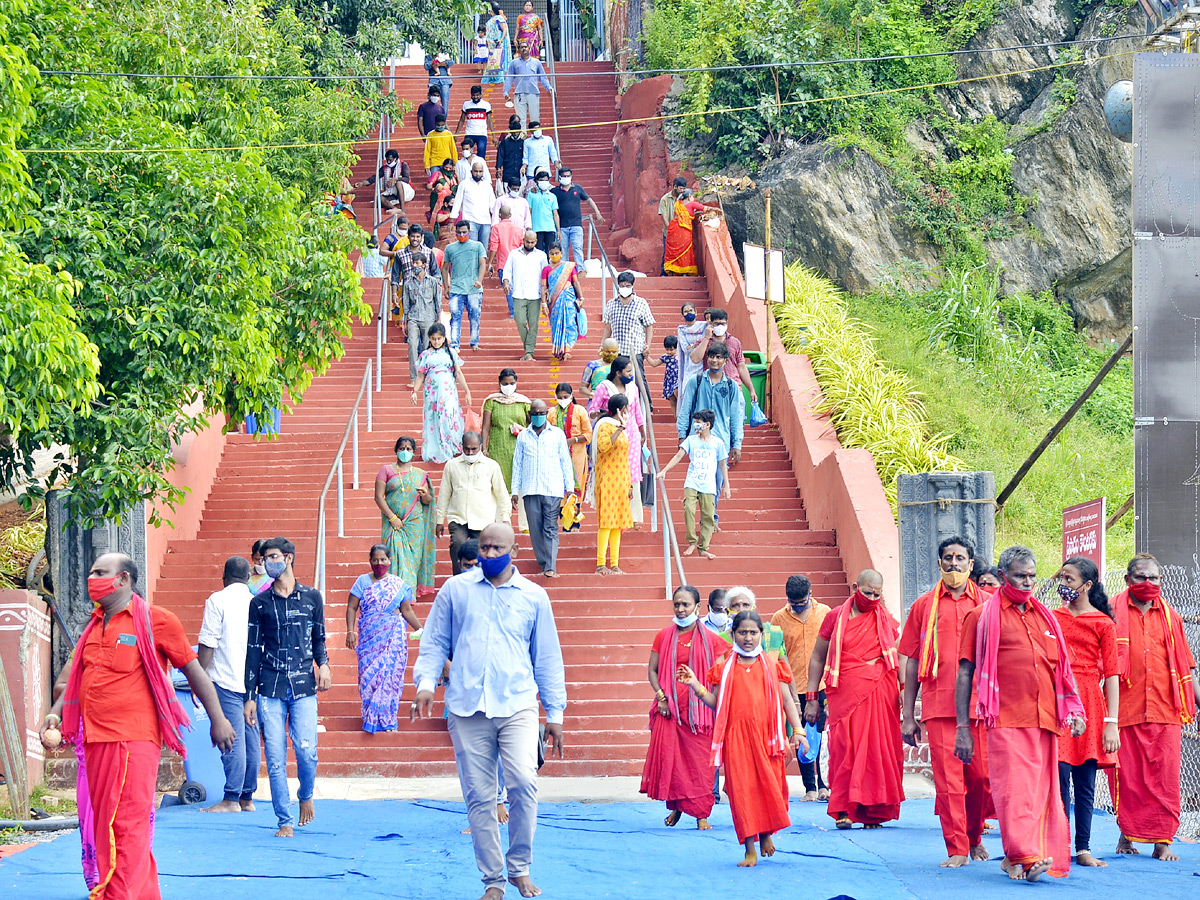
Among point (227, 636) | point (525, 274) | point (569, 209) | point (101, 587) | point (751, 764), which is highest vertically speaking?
point (569, 209)

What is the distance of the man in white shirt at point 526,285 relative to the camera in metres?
20.4

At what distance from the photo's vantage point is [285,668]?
10047 millimetres

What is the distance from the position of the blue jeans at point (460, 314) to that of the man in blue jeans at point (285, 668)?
10623 millimetres

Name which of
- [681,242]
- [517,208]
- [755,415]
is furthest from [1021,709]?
[681,242]

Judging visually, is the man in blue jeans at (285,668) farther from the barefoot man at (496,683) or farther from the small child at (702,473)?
the small child at (702,473)

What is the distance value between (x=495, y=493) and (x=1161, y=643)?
6.60 metres

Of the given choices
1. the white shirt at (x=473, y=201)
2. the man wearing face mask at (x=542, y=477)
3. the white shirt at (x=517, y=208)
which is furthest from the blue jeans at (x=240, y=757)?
the white shirt at (x=517, y=208)

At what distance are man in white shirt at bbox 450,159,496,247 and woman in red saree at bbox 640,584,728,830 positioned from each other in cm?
1289

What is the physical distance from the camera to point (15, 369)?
38.4ft

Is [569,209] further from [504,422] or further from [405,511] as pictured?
[405,511]

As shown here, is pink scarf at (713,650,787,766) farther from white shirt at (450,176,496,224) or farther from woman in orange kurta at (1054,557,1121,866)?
white shirt at (450,176,496,224)

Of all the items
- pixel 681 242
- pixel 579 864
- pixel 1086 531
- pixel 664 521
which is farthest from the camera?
pixel 681 242

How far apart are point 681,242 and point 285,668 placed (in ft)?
52.3

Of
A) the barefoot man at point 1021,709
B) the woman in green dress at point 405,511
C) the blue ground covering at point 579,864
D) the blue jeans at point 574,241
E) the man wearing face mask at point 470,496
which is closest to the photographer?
the blue ground covering at point 579,864
